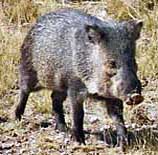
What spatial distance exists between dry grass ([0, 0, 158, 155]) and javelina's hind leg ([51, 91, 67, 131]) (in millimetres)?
215

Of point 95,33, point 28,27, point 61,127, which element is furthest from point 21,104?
point 28,27

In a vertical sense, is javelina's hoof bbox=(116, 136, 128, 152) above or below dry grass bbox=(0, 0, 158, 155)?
below

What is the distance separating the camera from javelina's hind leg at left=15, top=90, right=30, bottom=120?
6478 millimetres

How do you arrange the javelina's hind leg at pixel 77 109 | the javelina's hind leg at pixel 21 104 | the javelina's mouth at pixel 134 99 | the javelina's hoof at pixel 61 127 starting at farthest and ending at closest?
1. the javelina's hind leg at pixel 21 104
2. the javelina's hoof at pixel 61 127
3. the javelina's hind leg at pixel 77 109
4. the javelina's mouth at pixel 134 99

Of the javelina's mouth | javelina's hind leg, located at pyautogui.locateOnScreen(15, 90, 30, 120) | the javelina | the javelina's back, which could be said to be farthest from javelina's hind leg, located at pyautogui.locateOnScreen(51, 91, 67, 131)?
the javelina's mouth

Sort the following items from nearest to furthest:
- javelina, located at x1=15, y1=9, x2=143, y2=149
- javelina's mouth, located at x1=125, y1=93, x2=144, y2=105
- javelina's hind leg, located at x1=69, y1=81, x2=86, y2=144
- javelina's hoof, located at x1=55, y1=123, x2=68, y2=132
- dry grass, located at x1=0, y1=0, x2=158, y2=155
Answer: javelina's mouth, located at x1=125, y1=93, x2=144, y2=105 → javelina, located at x1=15, y1=9, x2=143, y2=149 → javelina's hind leg, located at x1=69, y1=81, x2=86, y2=144 → javelina's hoof, located at x1=55, y1=123, x2=68, y2=132 → dry grass, located at x1=0, y1=0, x2=158, y2=155

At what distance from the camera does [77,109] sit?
226 inches

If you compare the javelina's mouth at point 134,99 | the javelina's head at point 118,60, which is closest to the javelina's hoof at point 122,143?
the javelina's head at point 118,60

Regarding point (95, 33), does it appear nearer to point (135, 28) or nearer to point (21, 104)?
point (135, 28)

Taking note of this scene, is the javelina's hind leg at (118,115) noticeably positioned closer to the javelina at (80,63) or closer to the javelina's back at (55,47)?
the javelina at (80,63)

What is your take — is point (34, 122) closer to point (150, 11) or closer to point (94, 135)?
point (94, 135)

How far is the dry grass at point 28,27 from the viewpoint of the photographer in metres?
6.81

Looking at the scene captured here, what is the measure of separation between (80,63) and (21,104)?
110 cm

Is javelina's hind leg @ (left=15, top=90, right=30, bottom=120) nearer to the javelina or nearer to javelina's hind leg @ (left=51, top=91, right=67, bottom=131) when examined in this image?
the javelina
